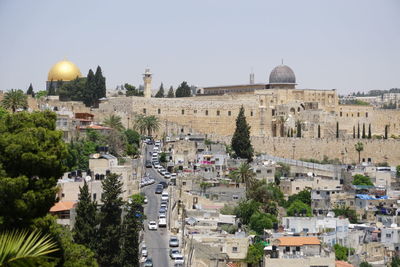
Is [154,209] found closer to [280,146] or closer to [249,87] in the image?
[280,146]

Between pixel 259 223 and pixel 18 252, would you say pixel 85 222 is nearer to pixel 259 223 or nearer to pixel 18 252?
pixel 259 223

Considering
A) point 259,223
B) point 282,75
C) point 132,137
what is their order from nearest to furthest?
point 259,223 < point 132,137 < point 282,75

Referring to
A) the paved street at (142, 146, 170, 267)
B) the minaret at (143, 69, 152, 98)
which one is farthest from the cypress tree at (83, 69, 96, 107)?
the paved street at (142, 146, 170, 267)

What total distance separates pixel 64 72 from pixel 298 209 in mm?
26242

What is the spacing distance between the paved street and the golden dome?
932 inches

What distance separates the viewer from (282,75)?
56.8m

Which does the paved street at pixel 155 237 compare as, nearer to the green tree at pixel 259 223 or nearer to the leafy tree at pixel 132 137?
the green tree at pixel 259 223

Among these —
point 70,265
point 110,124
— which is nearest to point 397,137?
point 110,124

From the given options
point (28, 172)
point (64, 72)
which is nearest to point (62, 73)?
point (64, 72)

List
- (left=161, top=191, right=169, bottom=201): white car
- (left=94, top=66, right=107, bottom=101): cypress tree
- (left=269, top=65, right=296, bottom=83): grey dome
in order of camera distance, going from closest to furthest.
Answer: (left=161, top=191, right=169, bottom=201): white car, (left=94, top=66, right=107, bottom=101): cypress tree, (left=269, top=65, right=296, bottom=83): grey dome

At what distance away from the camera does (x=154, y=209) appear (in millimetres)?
31156

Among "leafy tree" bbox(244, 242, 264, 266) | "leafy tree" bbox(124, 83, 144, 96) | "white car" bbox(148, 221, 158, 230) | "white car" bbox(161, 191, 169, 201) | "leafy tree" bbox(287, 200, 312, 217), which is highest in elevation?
"leafy tree" bbox(124, 83, 144, 96)

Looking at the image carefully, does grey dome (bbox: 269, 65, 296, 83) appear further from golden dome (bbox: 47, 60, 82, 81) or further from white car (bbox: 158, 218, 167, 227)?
white car (bbox: 158, 218, 167, 227)

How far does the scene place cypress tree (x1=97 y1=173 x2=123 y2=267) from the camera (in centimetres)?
2248
